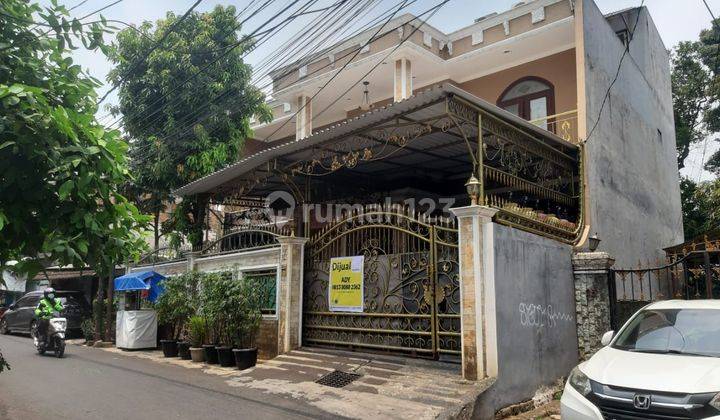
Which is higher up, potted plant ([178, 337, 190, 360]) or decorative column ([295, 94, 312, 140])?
decorative column ([295, 94, 312, 140])

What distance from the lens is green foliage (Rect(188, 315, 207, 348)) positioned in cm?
1098

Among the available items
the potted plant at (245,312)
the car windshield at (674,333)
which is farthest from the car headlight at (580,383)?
the potted plant at (245,312)

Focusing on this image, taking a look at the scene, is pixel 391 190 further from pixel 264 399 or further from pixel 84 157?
pixel 84 157

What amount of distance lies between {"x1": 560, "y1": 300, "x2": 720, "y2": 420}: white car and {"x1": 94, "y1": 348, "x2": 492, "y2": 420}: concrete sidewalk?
66.6 inches

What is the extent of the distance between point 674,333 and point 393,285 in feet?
13.7

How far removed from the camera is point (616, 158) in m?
11.4

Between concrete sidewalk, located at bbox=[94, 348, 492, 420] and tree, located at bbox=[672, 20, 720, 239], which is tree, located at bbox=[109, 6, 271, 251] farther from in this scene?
tree, located at bbox=[672, 20, 720, 239]

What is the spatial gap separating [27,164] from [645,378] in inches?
190

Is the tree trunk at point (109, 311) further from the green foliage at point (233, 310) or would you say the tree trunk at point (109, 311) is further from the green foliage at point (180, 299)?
the green foliage at point (233, 310)

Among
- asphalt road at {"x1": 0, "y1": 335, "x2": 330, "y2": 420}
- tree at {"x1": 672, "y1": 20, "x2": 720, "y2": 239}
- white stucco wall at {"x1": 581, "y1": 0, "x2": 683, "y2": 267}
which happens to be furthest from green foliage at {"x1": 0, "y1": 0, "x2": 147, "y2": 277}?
tree at {"x1": 672, "y1": 20, "x2": 720, "y2": 239}

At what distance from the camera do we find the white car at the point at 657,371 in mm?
4047

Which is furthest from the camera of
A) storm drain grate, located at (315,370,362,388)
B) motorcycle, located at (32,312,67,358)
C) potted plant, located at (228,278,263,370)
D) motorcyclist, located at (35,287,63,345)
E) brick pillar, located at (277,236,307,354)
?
motorcyclist, located at (35,287,63,345)

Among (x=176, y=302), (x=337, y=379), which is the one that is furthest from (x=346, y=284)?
(x=176, y=302)

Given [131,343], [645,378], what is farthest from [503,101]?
[131,343]
